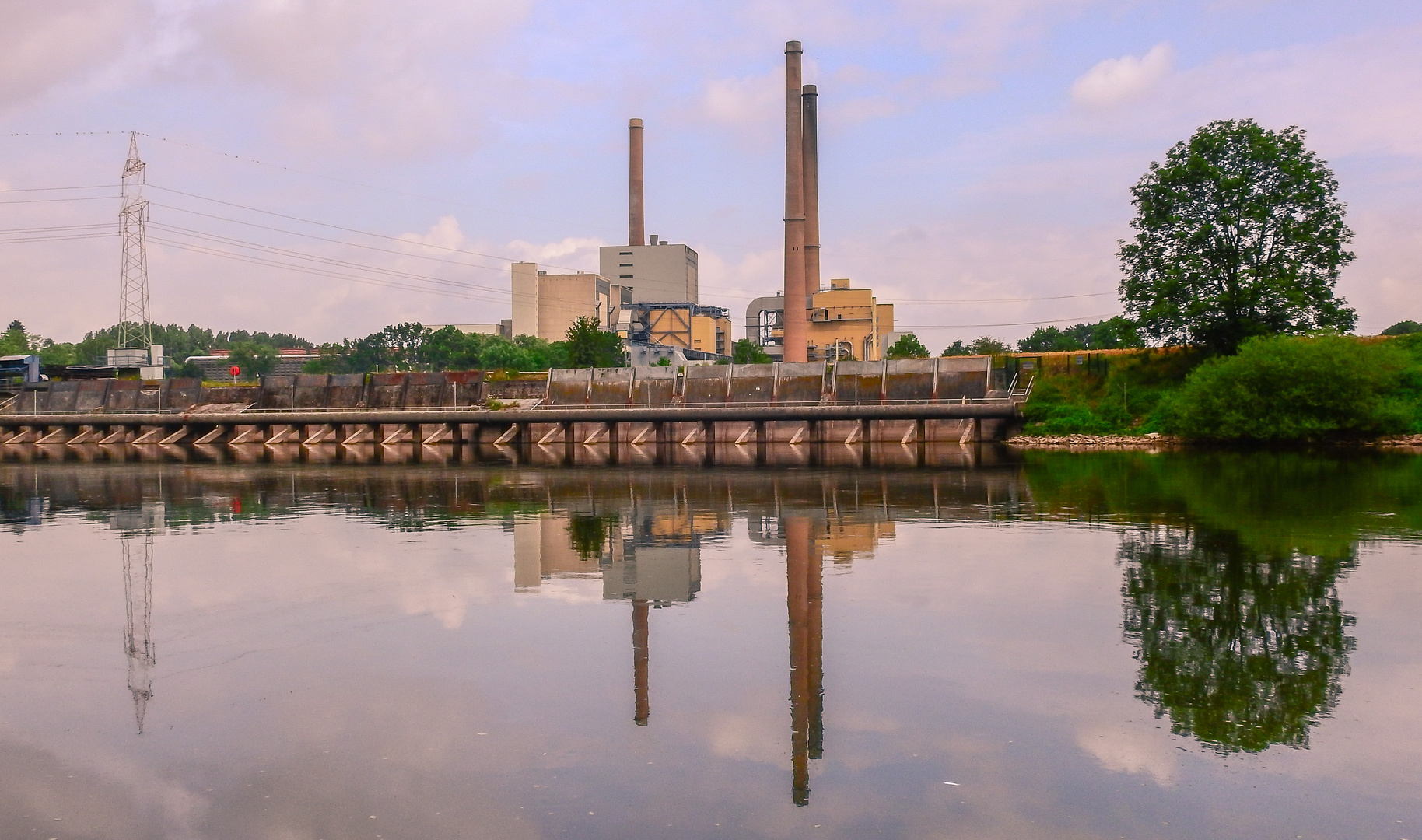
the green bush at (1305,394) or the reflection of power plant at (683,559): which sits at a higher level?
the green bush at (1305,394)

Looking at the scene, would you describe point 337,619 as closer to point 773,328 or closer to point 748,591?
point 748,591

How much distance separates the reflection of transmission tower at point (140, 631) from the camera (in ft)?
31.2

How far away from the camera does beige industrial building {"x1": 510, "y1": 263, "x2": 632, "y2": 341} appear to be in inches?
5787

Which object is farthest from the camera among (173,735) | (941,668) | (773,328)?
(773,328)

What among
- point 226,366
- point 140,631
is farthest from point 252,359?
point 140,631

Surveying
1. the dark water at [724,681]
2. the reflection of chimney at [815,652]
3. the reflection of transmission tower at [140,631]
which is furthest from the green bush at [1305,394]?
the reflection of transmission tower at [140,631]

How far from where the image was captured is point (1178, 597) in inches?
494

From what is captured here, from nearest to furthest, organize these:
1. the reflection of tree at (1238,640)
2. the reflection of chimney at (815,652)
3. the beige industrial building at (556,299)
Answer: the reflection of chimney at (815,652), the reflection of tree at (1238,640), the beige industrial building at (556,299)

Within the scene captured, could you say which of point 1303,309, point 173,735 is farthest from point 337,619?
point 1303,309

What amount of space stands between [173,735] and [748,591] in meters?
6.93

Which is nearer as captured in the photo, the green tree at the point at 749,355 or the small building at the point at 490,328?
the green tree at the point at 749,355

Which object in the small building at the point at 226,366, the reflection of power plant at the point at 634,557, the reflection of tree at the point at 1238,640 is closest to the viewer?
the reflection of tree at the point at 1238,640

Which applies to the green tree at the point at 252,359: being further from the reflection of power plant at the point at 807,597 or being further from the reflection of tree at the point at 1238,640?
the reflection of tree at the point at 1238,640

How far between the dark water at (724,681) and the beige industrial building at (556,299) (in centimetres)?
12818
